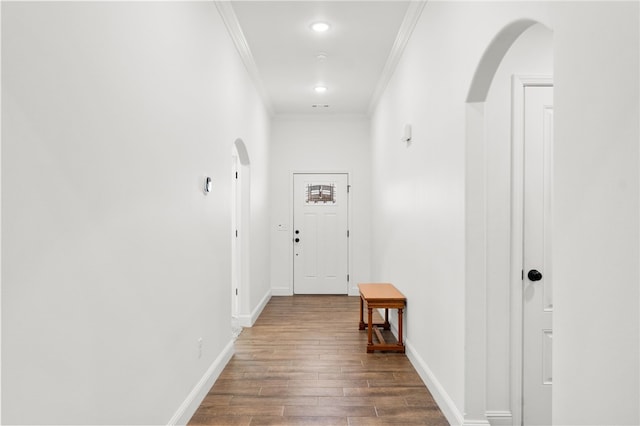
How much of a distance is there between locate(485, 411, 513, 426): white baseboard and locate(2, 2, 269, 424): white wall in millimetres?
1806

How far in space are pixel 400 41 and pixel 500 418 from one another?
10.5 ft

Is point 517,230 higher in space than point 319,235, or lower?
higher

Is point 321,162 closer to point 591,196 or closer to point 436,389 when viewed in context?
point 436,389

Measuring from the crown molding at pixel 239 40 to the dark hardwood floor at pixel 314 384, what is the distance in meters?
2.86

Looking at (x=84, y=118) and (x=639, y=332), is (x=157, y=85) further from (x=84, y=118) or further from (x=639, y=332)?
(x=639, y=332)

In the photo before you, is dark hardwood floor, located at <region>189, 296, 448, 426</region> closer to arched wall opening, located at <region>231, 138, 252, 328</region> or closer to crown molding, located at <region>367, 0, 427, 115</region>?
arched wall opening, located at <region>231, 138, 252, 328</region>

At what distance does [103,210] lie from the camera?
5.49 ft

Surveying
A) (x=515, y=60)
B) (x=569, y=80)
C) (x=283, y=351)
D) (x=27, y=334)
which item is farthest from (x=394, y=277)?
(x=27, y=334)

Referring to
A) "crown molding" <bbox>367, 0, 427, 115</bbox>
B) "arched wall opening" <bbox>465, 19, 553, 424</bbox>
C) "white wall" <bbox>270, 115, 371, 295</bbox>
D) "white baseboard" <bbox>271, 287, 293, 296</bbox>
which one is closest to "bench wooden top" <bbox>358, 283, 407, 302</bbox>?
"arched wall opening" <bbox>465, 19, 553, 424</bbox>

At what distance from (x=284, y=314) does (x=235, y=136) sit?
2.70 metres

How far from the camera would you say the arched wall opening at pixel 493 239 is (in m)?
2.44

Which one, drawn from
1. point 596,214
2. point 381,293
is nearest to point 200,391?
point 381,293

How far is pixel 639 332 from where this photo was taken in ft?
3.48

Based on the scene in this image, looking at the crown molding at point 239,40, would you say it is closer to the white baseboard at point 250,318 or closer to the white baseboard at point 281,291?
the white baseboard at point 250,318
